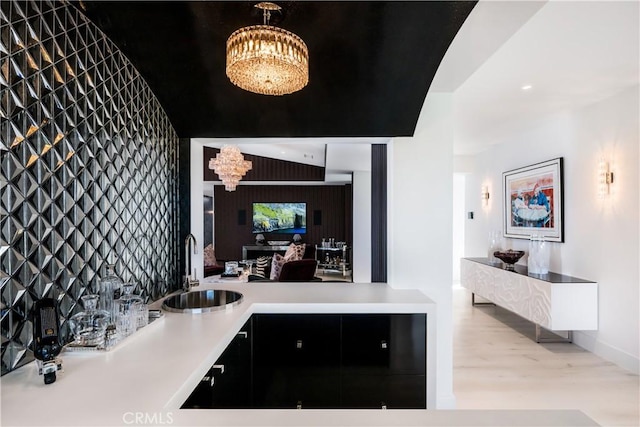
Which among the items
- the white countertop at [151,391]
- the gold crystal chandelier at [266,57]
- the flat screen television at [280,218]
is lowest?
the white countertop at [151,391]

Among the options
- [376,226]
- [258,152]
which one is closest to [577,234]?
[376,226]

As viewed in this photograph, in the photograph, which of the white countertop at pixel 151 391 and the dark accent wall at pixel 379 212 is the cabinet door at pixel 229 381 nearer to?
the white countertop at pixel 151 391

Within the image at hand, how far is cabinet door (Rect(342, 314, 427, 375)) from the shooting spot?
1.99 m

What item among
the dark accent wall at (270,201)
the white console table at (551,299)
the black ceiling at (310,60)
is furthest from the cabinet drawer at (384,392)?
the dark accent wall at (270,201)

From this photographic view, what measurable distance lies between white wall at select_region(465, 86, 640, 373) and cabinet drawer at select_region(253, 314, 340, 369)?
9.83 ft

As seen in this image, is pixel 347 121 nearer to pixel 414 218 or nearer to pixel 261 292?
pixel 414 218

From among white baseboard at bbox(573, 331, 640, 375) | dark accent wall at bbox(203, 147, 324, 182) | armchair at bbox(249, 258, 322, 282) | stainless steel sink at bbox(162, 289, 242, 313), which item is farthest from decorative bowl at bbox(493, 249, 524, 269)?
dark accent wall at bbox(203, 147, 324, 182)

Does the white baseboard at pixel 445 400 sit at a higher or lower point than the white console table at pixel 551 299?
lower

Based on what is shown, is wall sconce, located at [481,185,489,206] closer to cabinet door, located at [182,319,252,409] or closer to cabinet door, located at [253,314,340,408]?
cabinet door, located at [253,314,340,408]

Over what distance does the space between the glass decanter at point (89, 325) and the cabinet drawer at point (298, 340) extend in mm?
851

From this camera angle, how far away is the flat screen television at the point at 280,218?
1019 centimetres

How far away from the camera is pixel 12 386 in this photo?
3.20ft

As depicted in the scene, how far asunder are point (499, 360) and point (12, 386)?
3.82m

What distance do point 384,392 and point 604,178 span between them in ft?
10.5
